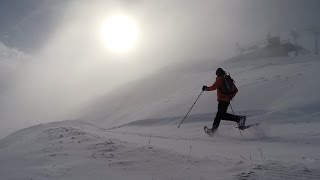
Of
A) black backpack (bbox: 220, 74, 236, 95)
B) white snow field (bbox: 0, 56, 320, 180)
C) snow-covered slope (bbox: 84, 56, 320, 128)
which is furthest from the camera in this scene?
snow-covered slope (bbox: 84, 56, 320, 128)

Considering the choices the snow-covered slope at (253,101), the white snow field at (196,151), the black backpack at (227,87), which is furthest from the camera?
the snow-covered slope at (253,101)

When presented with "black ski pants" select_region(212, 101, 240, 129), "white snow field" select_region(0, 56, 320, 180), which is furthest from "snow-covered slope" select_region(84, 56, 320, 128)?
"black ski pants" select_region(212, 101, 240, 129)

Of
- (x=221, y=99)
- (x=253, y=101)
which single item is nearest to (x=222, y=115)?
(x=221, y=99)

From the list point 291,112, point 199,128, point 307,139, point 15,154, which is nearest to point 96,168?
point 15,154

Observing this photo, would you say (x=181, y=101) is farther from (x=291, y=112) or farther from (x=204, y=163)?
(x=204, y=163)

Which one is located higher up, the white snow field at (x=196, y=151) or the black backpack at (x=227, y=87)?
the black backpack at (x=227, y=87)

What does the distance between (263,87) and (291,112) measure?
4978 mm

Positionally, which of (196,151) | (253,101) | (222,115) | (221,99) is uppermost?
(253,101)

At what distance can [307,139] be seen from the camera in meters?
8.99

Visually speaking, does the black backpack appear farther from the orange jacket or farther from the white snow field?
the white snow field

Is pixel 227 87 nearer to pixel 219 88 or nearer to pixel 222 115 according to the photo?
pixel 219 88

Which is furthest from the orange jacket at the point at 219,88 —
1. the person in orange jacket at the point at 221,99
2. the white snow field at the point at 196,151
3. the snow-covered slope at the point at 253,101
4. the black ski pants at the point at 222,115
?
the snow-covered slope at the point at 253,101

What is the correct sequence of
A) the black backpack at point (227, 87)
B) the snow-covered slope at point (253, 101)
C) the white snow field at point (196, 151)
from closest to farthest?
the white snow field at point (196, 151), the black backpack at point (227, 87), the snow-covered slope at point (253, 101)

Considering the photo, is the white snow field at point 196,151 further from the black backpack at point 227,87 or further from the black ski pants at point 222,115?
the black backpack at point 227,87
